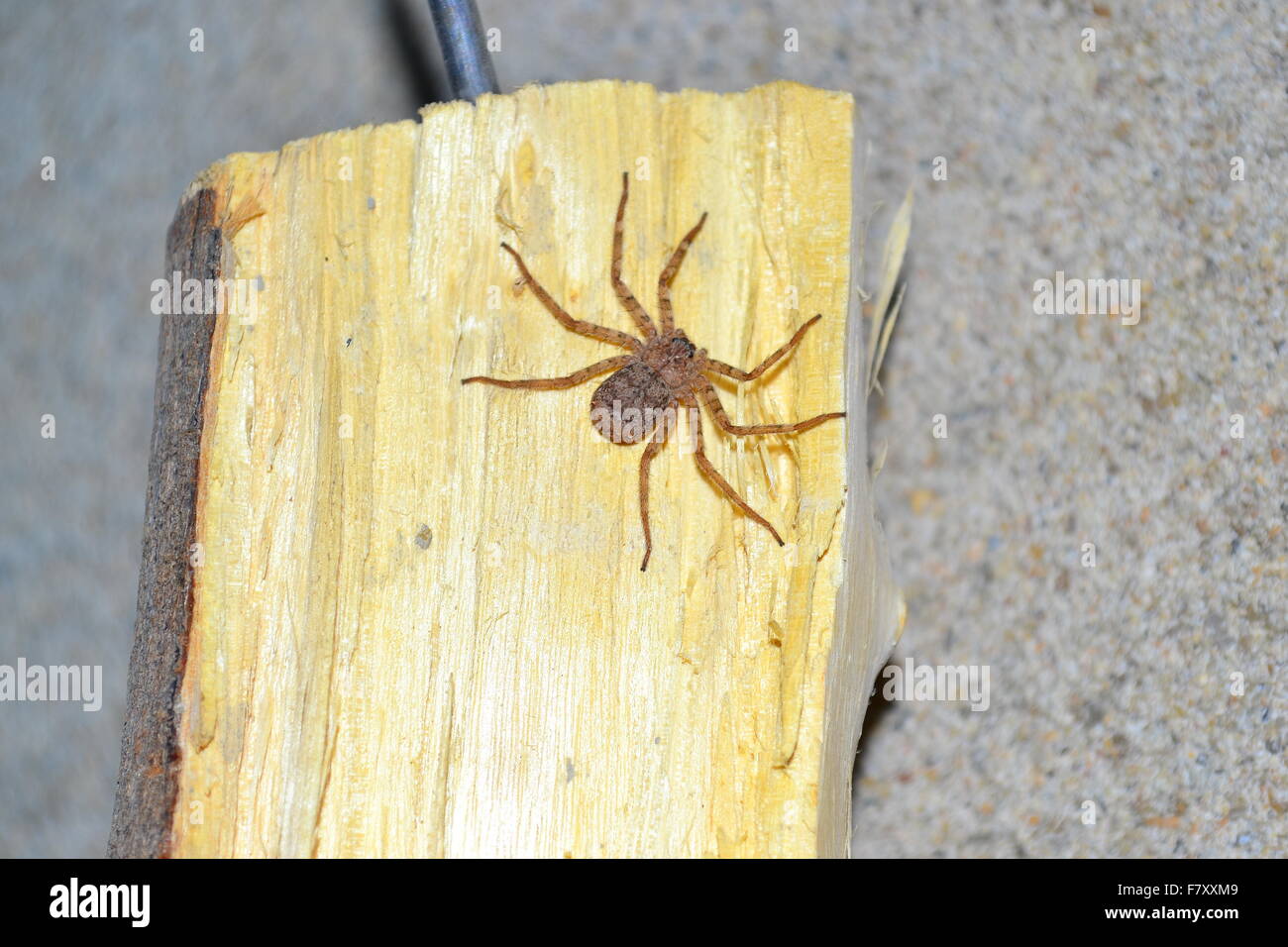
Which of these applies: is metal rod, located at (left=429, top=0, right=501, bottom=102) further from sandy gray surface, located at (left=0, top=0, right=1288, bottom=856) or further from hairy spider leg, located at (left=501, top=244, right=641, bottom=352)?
sandy gray surface, located at (left=0, top=0, right=1288, bottom=856)

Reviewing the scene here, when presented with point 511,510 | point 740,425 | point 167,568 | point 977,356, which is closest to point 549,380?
point 511,510

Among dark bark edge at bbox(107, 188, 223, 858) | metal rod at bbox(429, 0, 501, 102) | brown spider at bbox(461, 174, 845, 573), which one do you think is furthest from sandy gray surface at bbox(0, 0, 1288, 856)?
dark bark edge at bbox(107, 188, 223, 858)

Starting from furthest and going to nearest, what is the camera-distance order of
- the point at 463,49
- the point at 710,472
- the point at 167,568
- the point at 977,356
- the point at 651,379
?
the point at 977,356
the point at 463,49
the point at 651,379
the point at 710,472
the point at 167,568

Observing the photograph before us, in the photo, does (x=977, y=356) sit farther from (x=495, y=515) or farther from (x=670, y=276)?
(x=495, y=515)

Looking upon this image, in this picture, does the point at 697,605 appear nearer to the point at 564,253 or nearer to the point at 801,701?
the point at 801,701

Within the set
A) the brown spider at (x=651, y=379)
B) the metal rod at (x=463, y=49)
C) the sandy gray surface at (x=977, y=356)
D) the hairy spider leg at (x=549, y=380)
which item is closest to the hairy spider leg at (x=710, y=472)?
the brown spider at (x=651, y=379)

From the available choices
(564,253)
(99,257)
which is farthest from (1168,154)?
(99,257)
